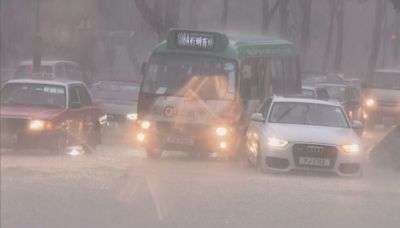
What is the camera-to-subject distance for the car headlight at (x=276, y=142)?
14.8m

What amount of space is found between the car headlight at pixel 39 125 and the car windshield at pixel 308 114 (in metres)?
3.92

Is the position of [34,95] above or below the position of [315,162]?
above

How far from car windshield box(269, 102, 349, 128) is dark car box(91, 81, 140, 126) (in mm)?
9763

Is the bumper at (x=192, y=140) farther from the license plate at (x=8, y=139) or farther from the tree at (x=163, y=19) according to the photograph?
the tree at (x=163, y=19)

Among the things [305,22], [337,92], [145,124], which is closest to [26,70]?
[337,92]

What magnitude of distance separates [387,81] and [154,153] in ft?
52.1

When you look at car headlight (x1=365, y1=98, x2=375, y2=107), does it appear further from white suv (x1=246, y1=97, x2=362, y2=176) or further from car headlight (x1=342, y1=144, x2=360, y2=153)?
car headlight (x1=342, y1=144, x2=360, y2=153)

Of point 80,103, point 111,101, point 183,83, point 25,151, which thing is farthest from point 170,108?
point 111,101

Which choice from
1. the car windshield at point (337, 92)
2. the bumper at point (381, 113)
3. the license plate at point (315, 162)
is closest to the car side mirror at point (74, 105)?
the license plate at point (315, 162)

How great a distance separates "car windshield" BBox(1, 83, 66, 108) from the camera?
17109 mm

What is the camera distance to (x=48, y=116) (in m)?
16.1

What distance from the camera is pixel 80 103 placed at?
723 inches

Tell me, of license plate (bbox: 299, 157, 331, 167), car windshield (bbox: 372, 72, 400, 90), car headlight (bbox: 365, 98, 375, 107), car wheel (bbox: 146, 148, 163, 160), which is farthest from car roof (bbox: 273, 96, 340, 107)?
car windshield (bbox: 372, 72, 400, 90)

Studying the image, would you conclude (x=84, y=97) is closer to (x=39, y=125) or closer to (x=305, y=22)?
(x=39, y=125)
